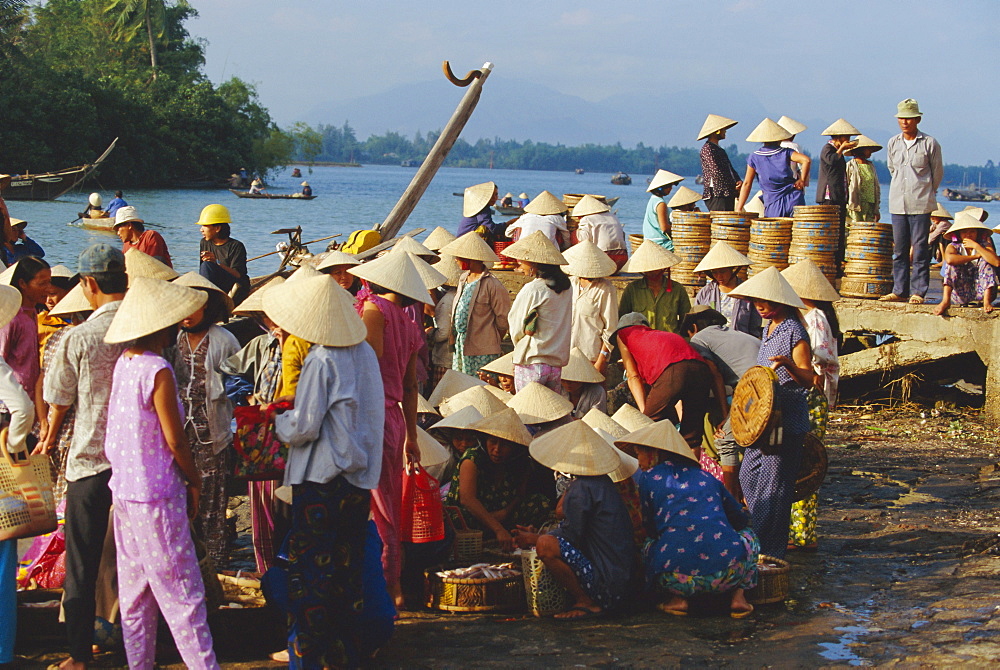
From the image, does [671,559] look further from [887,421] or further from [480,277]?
[887,421]

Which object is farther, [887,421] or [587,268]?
[887,421]

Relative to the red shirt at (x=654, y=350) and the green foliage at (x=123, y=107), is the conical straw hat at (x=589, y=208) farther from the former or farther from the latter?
the green foliage at (x=123, y=107)

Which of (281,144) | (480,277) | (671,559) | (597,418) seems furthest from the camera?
(281,144)

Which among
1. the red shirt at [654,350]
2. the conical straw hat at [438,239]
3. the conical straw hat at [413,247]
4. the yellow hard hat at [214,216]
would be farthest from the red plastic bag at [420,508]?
the conical straw hat at [438,239]

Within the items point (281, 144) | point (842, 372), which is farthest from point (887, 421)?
point (281, 144)

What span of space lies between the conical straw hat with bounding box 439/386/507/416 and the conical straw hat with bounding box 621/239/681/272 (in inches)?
80.2

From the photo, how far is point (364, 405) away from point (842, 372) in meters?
7.54

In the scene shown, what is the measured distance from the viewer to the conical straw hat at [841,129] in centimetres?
1077

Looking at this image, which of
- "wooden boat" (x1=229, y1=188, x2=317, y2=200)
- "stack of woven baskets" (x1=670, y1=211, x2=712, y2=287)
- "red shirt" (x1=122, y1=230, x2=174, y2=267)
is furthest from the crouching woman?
"wooden boat" (x1=229, y1=188, x2=317, y2=200)

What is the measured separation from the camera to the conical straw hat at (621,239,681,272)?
8.00 meters

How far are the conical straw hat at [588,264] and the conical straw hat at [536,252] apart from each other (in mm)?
882

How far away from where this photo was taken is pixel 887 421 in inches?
396

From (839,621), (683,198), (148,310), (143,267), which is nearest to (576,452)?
(839,621)

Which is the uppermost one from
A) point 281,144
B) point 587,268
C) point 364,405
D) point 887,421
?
point 281,144
